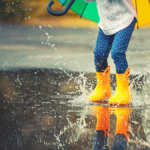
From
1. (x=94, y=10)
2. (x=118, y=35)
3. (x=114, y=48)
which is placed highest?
(x=94, y=10)

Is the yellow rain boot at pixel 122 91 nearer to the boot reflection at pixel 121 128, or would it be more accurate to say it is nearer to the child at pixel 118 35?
the child at pixel 118 35

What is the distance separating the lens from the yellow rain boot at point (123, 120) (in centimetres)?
175

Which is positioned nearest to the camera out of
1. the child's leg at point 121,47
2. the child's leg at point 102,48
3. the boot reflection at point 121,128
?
the boot reflection at point 121,128

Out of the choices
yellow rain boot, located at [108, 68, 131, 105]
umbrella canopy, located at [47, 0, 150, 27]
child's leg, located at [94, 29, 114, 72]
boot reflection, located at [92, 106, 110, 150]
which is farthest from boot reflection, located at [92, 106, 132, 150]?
umbrella canopy, located at [47, 0, 150, 27]

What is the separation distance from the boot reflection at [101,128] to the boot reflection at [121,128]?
0.06 m

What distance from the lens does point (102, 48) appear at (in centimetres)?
293

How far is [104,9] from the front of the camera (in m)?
2.78

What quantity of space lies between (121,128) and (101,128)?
A: 134 millimetres

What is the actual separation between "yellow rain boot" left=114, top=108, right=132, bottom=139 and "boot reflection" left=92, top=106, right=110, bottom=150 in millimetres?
76

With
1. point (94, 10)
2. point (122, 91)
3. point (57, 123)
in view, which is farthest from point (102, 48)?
point (57, 123)

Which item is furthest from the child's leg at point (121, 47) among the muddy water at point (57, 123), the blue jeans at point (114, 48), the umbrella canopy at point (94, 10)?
the muddy water at point (57, 123)

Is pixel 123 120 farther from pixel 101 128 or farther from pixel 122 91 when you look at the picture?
pixel 122 91

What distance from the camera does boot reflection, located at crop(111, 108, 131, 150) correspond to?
1.47 meters

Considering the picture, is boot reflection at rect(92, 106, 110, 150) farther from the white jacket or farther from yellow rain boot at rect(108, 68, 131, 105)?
the white jacket
